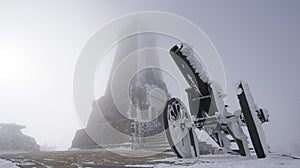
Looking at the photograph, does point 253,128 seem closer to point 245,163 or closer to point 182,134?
point 245,163

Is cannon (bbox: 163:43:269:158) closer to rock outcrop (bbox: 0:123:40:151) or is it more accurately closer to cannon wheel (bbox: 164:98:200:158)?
cannon wheel (bbox: 164:98:200:158)

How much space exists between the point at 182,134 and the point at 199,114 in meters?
0.82

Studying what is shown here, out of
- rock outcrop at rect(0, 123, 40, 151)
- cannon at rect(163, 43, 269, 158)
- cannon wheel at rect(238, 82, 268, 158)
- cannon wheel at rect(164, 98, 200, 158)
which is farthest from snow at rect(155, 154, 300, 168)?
rock outcrop at rect(0, 123, 40, 151)

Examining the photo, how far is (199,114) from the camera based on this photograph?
6.39m

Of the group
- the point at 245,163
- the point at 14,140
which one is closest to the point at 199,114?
the point at 245,163

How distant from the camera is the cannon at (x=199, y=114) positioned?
557cm

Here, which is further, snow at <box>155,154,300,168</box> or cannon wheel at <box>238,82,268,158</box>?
cannon wheel at <box>238,82,268,158</box>

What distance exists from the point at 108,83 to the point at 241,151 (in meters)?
22.2

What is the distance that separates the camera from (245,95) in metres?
5.03

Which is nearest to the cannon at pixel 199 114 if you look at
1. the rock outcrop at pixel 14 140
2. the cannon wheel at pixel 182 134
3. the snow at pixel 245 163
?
the cannon wheel at pixel 182 134

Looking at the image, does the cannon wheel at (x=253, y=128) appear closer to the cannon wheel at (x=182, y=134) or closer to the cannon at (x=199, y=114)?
the cannon at (x=199, y=114)

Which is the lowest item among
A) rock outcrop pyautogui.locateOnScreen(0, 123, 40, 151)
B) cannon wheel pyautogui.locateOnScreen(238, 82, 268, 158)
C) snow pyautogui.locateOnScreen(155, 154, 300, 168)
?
snow pyautogui.locateOnScreen(155, 154, 300, 168)

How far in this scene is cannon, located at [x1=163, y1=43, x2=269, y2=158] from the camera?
18.3ft

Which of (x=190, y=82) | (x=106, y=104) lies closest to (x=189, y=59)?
(x=190, y=82)
